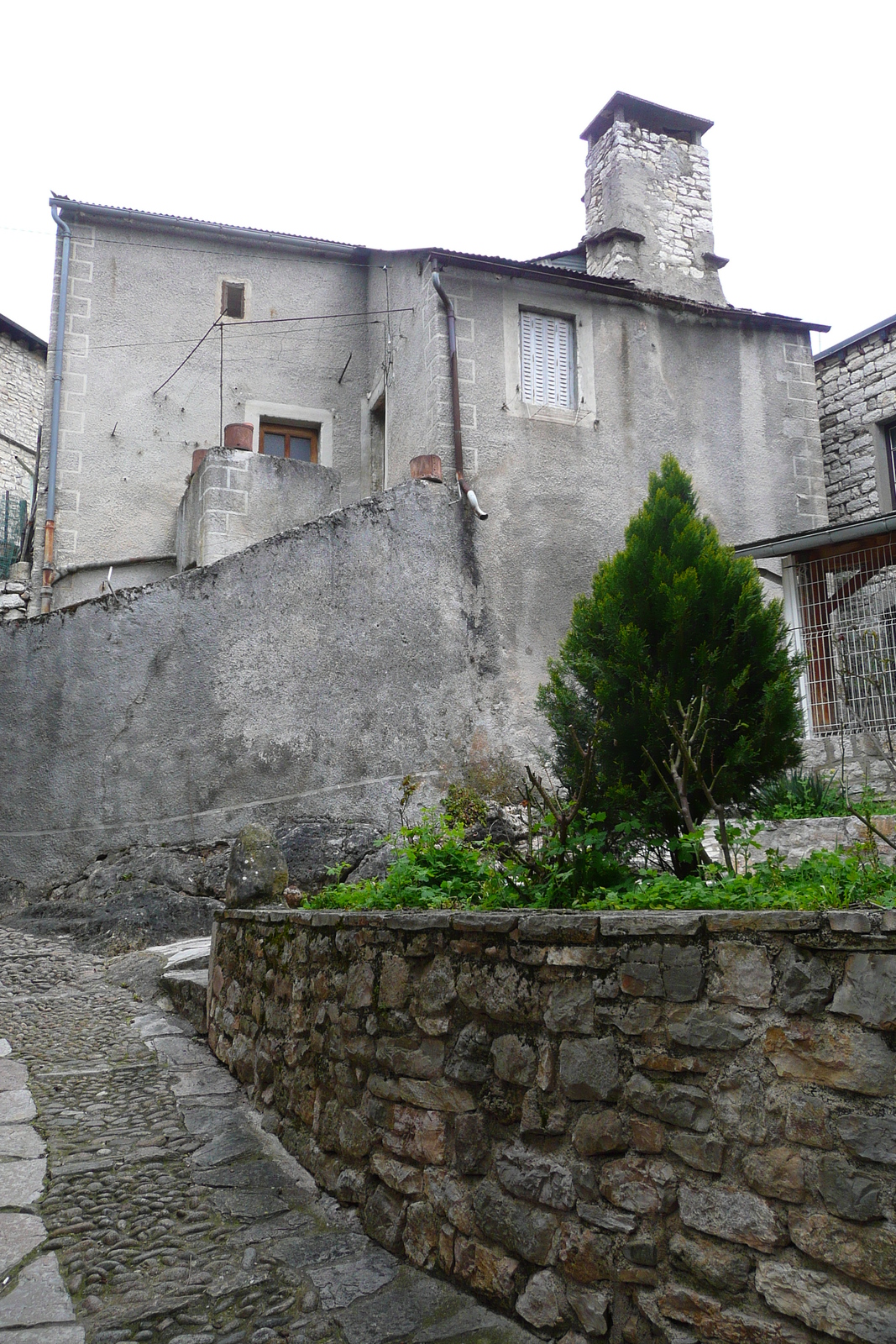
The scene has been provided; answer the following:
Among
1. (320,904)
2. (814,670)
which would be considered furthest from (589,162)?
(320,904)

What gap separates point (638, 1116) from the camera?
2377mm

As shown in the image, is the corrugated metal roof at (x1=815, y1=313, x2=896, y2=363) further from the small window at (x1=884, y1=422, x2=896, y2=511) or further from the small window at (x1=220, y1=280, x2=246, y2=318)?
the small window at (x1=220, y1=280, x2=246, y2=318)

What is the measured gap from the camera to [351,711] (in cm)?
844

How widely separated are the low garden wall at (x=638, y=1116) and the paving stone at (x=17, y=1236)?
3.23ft

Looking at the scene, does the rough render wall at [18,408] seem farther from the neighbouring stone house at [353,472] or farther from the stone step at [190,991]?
the stone step at [190,991]

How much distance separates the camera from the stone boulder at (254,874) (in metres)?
5.29

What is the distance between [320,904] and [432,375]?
707 cm

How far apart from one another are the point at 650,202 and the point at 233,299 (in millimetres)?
5267

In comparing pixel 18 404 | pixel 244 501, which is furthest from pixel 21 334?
pixel 244 501

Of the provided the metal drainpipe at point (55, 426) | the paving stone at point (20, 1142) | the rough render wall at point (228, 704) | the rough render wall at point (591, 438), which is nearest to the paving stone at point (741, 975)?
the paving stone at point (20, 1142)

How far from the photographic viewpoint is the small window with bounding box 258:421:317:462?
1213 cm

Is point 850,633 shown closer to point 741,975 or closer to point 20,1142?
point 741,975

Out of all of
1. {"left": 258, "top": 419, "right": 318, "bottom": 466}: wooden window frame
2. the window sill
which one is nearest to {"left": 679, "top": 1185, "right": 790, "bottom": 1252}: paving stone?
the window sill

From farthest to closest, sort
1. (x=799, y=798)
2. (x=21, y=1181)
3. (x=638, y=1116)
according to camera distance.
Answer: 1. (x=799, y=798)
2. (x=21, y=1181)
3. (x=638, y=1116)
